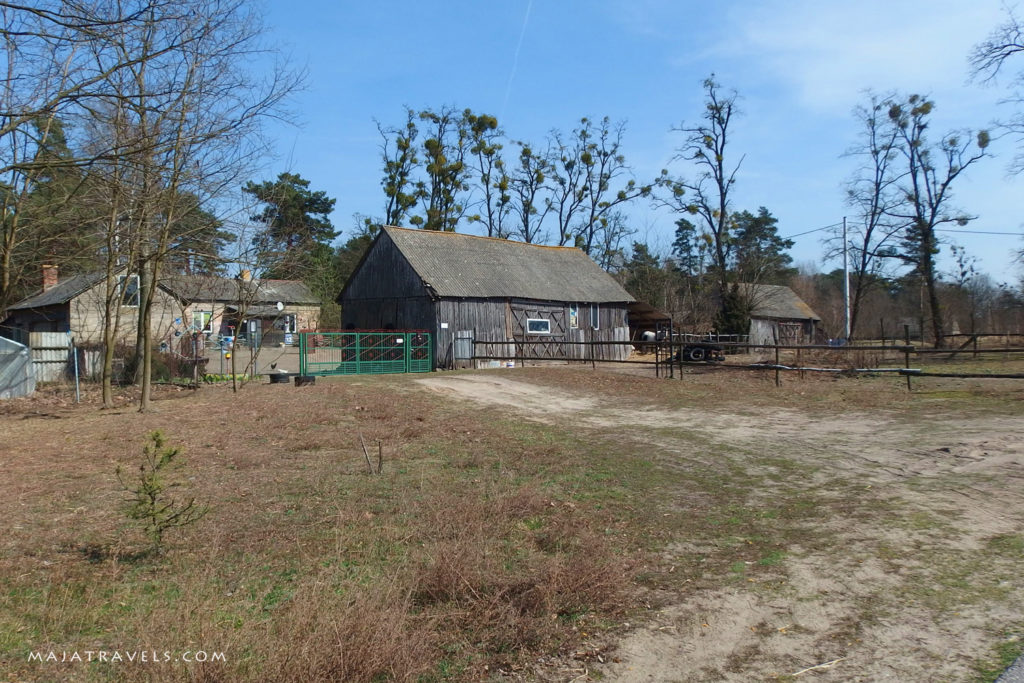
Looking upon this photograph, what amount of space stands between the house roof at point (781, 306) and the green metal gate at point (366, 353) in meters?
34.0

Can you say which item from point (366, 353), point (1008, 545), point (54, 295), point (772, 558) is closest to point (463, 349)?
point (366, 353)

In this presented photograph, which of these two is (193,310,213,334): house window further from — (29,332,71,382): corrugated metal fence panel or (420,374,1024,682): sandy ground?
(420,374,1024,682): sandy ground

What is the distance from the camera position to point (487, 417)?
49.5ft

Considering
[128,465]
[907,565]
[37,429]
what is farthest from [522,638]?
[37,429]

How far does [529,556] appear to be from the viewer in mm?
6246

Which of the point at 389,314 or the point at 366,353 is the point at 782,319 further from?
the point at 366,353

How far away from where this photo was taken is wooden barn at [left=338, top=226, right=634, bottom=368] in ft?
99.9

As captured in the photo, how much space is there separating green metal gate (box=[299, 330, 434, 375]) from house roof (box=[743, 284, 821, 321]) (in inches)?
1340

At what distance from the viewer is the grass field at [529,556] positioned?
4.52m

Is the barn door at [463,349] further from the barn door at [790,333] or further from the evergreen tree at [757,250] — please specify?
the barn door at [790,333]

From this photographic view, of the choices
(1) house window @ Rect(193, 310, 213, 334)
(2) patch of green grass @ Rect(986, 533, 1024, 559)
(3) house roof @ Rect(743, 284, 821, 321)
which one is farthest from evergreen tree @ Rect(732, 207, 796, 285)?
(2) patch of green grass @ Rect(986, 533, 1024, 559)

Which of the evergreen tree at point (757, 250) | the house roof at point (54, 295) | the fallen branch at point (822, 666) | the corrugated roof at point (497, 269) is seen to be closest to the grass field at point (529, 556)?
the fallen branch at point (822, 666)

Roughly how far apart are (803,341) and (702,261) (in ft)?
38.2

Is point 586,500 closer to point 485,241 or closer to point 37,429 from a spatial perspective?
point 37,429
